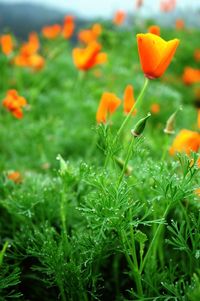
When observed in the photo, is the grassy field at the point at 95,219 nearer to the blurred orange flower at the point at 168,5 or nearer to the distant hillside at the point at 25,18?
the blurred orange flower at the point at 168,5

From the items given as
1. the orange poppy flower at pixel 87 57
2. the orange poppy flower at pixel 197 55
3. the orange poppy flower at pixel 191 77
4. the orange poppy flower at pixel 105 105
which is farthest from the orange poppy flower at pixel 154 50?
the orange poppy flower at pixel 197 55

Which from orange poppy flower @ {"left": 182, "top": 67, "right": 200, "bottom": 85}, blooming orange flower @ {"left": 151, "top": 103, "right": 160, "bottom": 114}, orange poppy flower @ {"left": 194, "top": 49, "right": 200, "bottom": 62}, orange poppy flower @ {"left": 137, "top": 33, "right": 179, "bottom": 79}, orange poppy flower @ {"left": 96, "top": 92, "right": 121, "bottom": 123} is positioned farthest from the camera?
orange poppy flower @ {"left": 194, "top": 49, "right": 200, "bottom": 62}

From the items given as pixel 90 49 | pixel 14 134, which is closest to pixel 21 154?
pixel 14 134

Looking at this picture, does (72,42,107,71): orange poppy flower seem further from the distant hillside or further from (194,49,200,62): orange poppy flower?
the distant hillside

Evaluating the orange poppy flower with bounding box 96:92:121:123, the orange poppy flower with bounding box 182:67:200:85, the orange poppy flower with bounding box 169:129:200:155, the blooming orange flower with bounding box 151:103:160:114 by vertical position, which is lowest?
the orange poppy flower with bounding box 182:67:200:85

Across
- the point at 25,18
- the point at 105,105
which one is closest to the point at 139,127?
the point at 105,105

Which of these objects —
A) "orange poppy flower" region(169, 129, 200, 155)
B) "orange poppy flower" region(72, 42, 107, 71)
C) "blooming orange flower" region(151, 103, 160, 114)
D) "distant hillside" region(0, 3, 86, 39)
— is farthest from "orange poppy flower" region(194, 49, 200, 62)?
"orange poppy flower" region(169, 129, 200, 155)

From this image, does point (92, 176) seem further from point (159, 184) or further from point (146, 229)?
point (146, 229)

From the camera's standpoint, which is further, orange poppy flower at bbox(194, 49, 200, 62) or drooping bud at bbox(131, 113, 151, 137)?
orange poppy flower at bbox(194, 49, 200, 62)
